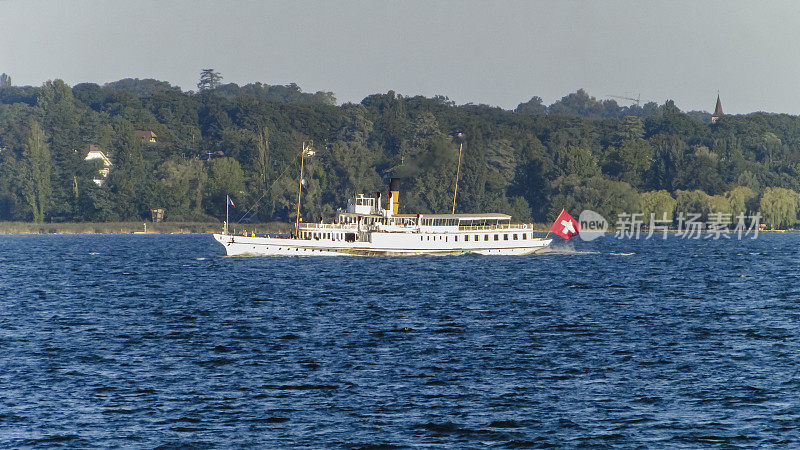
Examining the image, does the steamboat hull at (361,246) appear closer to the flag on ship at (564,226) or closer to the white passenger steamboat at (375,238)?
the white passenger steamboat at (375,238)

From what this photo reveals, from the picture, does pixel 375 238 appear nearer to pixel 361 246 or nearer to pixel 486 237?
pixel 361 246

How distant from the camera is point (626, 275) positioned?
103 m

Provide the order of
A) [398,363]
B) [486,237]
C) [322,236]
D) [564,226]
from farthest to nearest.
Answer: [486,237], [322,236], [564,226], [398,363]

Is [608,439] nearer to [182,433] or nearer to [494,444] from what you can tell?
[494,444]

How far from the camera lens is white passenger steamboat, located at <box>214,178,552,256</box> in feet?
387

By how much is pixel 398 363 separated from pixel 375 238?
72989mm

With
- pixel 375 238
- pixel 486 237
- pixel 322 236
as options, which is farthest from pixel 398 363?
pixel 486 237

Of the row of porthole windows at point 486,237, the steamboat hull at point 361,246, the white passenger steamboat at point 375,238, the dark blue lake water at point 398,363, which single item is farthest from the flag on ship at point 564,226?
the dark blue lake water at point 398,363

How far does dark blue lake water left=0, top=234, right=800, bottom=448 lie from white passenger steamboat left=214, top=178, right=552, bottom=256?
2521 centimetres

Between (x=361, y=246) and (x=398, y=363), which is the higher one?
(x=361, y=246)

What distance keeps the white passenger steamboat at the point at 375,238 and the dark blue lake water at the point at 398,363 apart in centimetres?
2521

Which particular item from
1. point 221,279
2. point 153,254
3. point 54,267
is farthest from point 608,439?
point 153,254

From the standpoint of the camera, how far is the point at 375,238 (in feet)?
387

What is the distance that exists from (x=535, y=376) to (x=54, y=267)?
8996cm
